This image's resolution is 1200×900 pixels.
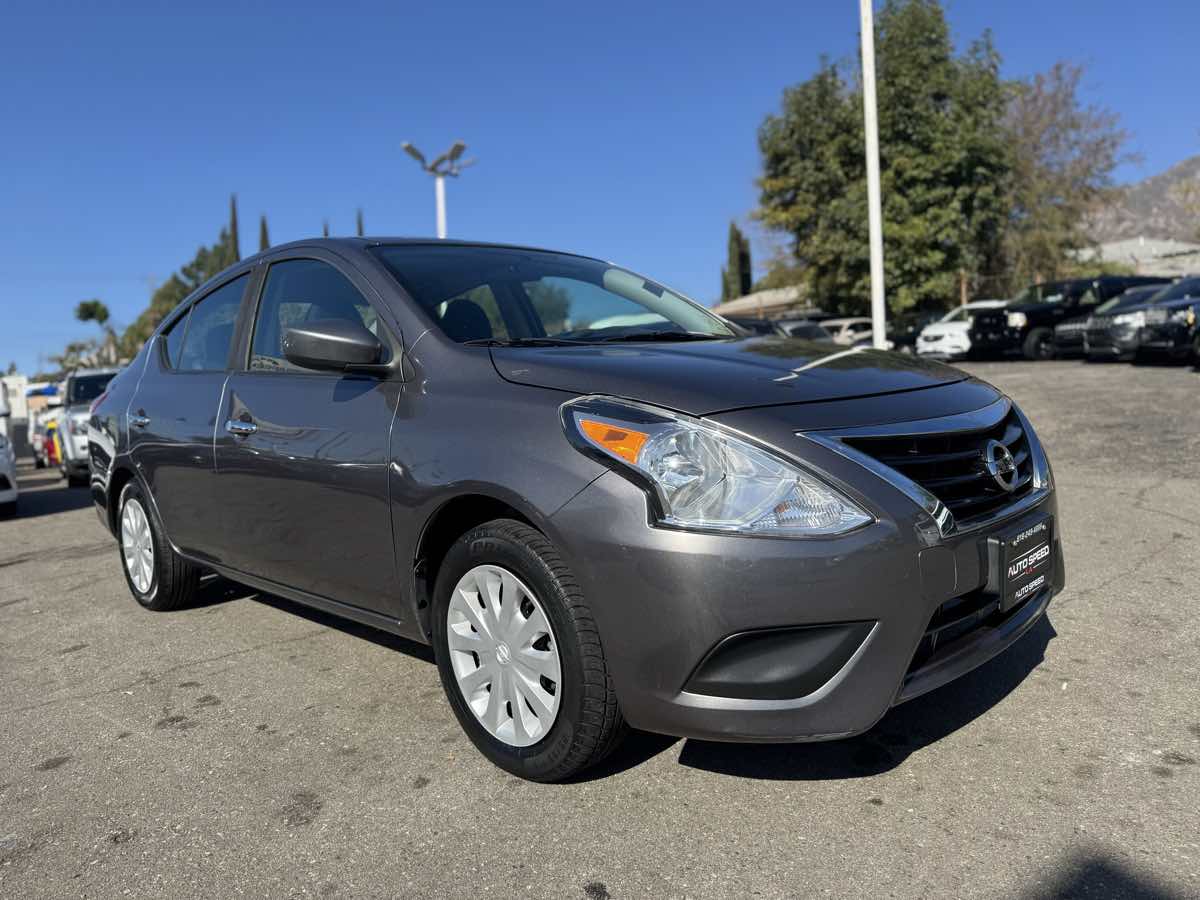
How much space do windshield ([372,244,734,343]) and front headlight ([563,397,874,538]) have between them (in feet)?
3.03

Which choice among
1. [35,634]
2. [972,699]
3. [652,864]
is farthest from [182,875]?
[35,634]

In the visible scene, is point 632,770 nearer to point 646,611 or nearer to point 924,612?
point 646,611

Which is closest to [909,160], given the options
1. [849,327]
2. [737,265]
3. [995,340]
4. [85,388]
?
[849,327]

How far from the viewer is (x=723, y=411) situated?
95.8 inches

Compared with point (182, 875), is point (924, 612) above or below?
above

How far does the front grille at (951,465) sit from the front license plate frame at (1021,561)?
9cm

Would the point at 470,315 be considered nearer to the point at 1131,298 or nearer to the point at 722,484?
the point at 722,484

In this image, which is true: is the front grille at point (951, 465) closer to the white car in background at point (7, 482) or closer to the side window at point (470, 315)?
the side window at point (470, 315)

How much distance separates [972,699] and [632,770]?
1.18 metres

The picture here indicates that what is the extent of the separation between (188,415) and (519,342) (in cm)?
182

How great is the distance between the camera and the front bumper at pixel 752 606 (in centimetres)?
228

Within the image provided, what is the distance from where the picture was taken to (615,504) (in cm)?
237

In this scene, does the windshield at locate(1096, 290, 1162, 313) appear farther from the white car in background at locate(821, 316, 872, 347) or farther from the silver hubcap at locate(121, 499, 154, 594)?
the silver hubcap at locate(121, 499, 154, 594)

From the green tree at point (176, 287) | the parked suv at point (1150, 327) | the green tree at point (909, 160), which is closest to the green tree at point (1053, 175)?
the green tree at point (909, 160)
